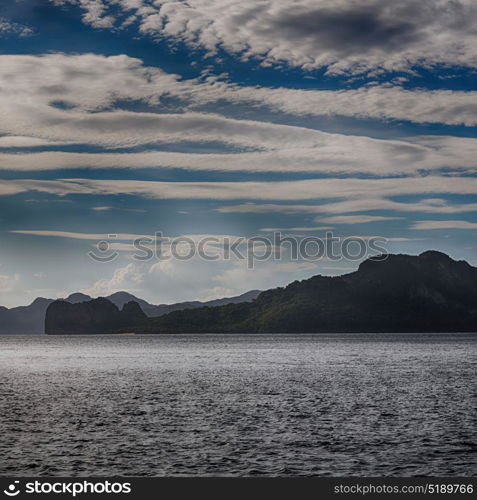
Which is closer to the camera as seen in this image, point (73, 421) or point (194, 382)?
point (73, 421)

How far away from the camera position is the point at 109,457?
48.3 meters

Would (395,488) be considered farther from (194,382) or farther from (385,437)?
(194,382)

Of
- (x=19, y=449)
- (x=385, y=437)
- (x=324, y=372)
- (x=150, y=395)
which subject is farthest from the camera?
(x=324, y=372)

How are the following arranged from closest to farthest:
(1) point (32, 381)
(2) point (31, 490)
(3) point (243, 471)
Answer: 1. (2) point (31, 490)
2. (3) point (243, 471)
3. (1) point (32, 381)

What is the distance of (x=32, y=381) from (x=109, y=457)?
77.9 m

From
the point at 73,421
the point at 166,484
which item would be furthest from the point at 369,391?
the point at 166,484

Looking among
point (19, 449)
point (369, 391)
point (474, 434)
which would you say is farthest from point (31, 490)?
point (369, 391)
